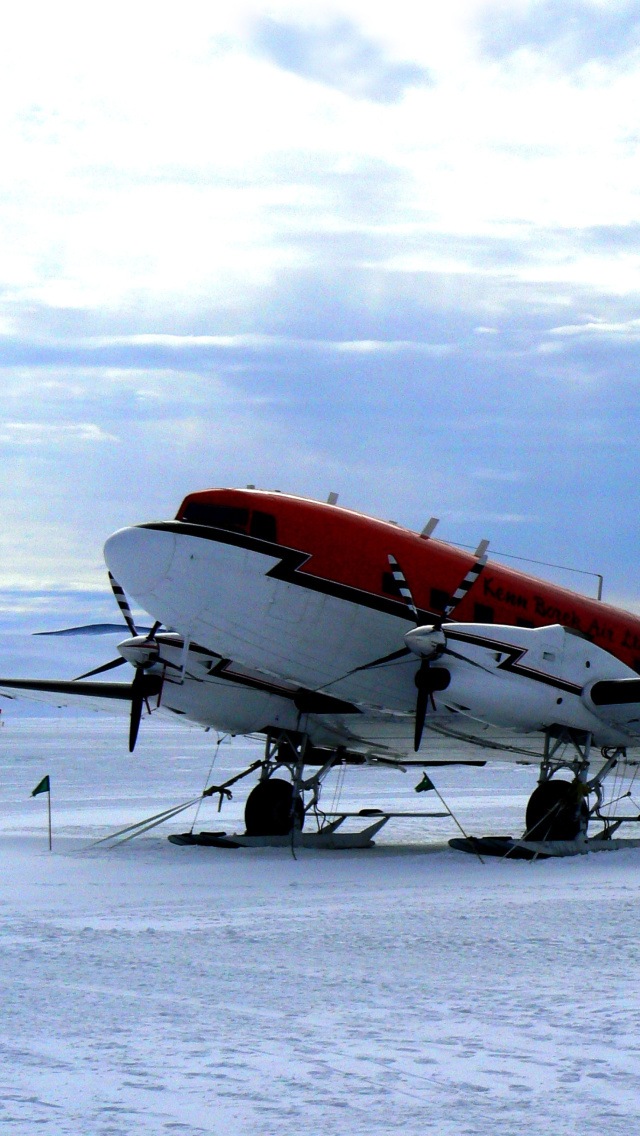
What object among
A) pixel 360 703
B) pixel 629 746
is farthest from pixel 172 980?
pixel 629 746

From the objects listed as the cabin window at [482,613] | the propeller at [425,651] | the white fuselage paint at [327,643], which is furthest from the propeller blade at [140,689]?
the cabin window at [482,613]

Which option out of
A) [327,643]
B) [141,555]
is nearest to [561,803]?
[327,643]

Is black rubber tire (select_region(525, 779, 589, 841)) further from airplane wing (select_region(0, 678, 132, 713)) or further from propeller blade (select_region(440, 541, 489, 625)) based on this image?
airplane wing (select_region(0, 678, 132, 713))

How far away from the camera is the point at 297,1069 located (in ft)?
23.9

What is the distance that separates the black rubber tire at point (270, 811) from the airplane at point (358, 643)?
4 cm

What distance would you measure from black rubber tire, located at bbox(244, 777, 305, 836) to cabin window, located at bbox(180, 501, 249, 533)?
606 cm

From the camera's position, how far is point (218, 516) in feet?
59.4

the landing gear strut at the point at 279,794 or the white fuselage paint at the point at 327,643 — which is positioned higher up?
the white fuselage paint at the point at 327,643

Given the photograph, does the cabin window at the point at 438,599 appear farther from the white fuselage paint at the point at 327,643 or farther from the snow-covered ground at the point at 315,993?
the snow-covered ground at the point at 315,993

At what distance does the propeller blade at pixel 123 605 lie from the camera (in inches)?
778

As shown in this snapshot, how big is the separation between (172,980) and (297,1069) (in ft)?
9.04

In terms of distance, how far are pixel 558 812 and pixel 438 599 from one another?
165 inches

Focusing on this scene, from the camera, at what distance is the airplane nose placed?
679 inches

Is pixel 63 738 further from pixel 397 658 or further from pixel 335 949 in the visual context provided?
pixel 335 949
